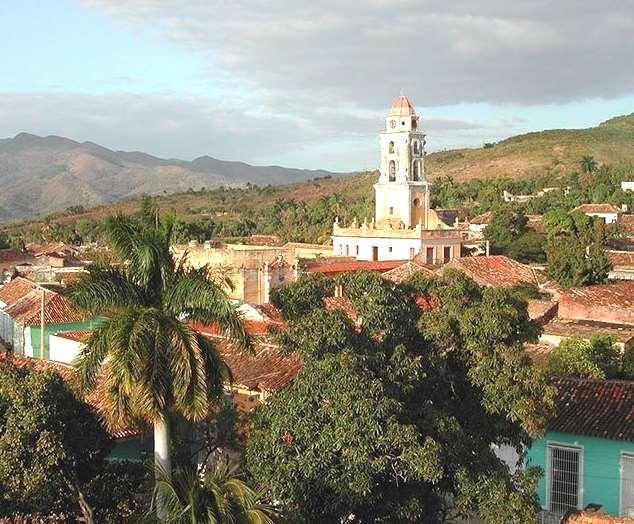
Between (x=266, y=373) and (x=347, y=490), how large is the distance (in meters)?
6.41

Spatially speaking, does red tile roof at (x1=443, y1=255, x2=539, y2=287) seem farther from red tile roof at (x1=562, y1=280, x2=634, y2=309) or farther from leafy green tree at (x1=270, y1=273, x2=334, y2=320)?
leafy green tree at (x1=270, y1=273, x2=334, y2=320)

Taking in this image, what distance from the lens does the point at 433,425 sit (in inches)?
415

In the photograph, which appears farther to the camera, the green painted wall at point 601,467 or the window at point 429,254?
the window at point 429,254

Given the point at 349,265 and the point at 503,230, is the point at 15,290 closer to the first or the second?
the point at 349,265

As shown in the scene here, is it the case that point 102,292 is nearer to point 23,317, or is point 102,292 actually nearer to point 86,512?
point 86,512

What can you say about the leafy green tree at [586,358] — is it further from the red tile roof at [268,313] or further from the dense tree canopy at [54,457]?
the dense tree canopy at [54,457]

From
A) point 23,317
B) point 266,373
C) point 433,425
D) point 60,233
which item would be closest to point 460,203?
point 60,233

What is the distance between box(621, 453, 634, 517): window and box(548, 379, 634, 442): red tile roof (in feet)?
1.35

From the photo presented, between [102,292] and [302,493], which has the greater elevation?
[102,292]

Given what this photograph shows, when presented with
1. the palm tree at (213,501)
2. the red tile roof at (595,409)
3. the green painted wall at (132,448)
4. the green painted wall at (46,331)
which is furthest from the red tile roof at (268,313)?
the palm tree at (213,501)

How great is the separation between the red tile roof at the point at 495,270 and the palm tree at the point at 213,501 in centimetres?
2205

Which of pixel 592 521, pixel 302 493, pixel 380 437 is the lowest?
pixel 592 521

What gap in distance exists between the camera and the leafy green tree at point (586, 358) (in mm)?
17578

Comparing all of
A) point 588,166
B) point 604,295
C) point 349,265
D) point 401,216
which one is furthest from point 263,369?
point 588,166
